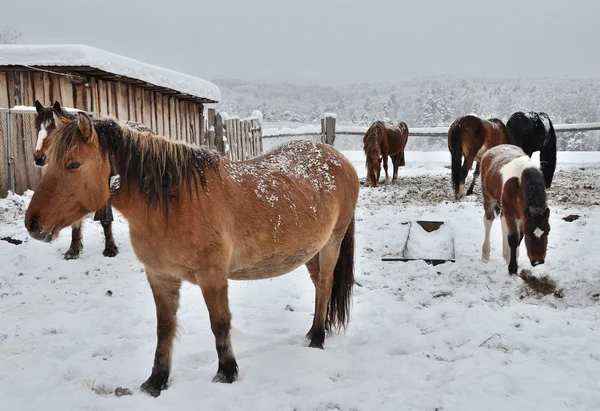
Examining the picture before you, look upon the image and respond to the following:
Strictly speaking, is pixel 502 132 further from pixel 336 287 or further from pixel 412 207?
pixel 336 287

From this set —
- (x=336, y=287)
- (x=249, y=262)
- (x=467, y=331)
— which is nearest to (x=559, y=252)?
(x=467, y=331)

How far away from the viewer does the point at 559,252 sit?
541 centimetres

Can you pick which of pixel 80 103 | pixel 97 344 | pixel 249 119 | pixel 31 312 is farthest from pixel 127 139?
pixel 249 119

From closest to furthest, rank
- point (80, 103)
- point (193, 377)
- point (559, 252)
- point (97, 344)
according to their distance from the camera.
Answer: point (193, 377) → point (97, 344) → point (559, 252) → point (80, 103)

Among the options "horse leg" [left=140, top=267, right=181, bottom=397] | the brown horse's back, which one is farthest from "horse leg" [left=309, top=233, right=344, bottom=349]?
the brown horse's back

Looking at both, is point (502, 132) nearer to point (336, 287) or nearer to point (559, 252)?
point (559, 252)

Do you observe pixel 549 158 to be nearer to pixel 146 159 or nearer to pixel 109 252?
pixel 109 252

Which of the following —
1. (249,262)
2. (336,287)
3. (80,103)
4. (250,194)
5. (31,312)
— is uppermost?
(80,103)

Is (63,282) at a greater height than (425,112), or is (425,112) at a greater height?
(425,112)

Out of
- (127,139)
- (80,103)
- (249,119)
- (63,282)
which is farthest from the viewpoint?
(249,119)

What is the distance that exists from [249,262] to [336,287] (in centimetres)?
117

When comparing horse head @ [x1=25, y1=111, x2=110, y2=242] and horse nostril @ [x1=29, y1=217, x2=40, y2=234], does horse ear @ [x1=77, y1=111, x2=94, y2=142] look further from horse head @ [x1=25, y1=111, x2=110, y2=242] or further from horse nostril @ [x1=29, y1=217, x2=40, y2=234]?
horse nostril @ [x1=29, y1=217, x2=40, y2=234]

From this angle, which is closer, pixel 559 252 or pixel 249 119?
pixel 559 252

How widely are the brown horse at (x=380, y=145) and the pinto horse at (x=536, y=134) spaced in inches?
126
